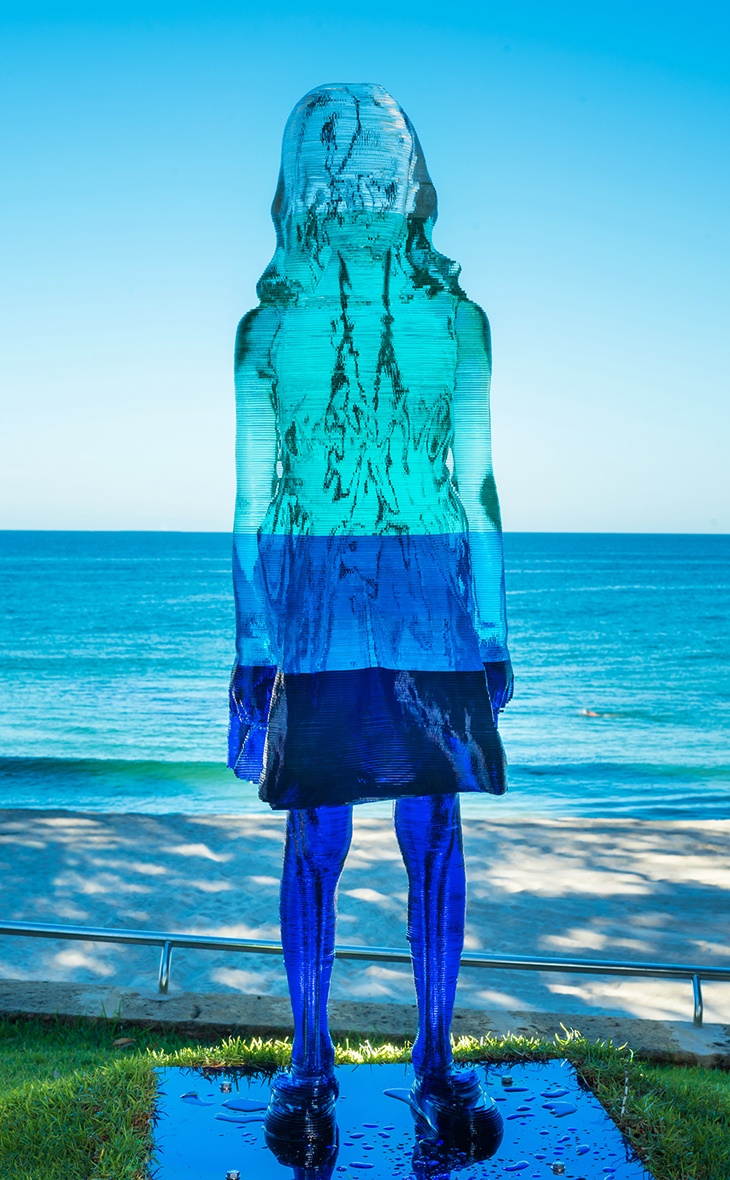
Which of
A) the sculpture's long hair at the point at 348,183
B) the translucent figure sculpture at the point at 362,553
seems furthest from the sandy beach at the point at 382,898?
the sculpture's long hair at the point at 348,183

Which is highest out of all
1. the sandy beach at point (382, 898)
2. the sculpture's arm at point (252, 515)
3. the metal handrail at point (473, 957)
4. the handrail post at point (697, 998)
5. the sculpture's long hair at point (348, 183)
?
the sculpture's long hair at point (348, 183)

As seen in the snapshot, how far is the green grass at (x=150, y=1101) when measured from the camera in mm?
3109

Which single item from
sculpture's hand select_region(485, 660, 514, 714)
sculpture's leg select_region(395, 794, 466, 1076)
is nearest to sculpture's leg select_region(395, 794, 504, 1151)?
sculpture's leg select_region(395, 794, 466, 1076)

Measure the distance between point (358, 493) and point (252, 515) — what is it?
339mm

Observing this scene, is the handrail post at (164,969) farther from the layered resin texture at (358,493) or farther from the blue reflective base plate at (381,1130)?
the layered resin texture at (358,493)

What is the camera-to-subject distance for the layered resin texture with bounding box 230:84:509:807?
2961 mm

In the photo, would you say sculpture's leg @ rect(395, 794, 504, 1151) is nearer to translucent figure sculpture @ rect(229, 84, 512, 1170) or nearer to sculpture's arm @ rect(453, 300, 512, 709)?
translucent figure sculpture @ rect(229, 84, 512, 1170)

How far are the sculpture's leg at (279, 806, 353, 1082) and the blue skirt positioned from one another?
0.63 feet

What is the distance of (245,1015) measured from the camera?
4.67 m

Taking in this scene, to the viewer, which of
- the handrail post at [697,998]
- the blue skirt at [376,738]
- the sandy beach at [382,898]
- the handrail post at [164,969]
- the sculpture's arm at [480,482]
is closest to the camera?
the blue skirt at [376,738]

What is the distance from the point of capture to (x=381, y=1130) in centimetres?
324

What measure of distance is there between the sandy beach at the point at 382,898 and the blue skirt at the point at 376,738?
3293 millimetres

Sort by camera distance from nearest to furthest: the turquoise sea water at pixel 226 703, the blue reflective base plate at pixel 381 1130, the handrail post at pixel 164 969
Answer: the blue reflective base plate at pixel 381 1130, the handrail post at pixel 164 969, the turquoise sea water at pixel 226 703

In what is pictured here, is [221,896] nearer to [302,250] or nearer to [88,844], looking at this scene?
[88,844]
